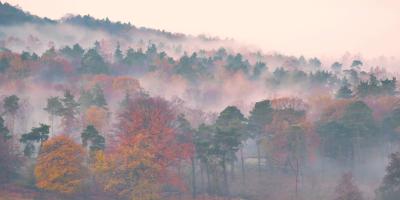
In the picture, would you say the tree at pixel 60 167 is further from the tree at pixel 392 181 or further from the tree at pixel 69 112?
the tree at pixel 392 181

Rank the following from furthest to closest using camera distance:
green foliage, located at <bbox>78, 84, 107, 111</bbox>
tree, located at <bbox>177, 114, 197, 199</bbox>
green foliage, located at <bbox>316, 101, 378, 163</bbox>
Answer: green foliage, located at <bbox>78, 84, 107, 111</bbox>
green foliage, located at <bbox>316, 101, 378, 163</bbox>
tree, located at <bbox>177, 114, 197, 199</bbox>

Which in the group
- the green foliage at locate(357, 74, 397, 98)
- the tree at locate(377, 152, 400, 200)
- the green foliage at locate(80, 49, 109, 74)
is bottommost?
the tree at locate(377, 152, 400, 200)

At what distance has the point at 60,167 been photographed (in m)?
64.4

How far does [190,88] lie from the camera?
151 meters

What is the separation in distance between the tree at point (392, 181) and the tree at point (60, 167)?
4185 centimetres

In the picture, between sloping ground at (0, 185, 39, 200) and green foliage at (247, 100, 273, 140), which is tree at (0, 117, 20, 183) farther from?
green foliage at (247, 100, 273, 140)

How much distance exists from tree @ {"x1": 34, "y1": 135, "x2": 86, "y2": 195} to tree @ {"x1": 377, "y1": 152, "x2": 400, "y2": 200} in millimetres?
41847

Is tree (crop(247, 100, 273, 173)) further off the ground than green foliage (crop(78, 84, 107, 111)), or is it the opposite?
green foliage (crop(78, 84, 107, 111))

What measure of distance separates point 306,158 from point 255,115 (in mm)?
12977

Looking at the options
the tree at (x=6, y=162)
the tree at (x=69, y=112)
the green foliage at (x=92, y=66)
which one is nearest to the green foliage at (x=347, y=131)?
the tree at (x=69, y=112)

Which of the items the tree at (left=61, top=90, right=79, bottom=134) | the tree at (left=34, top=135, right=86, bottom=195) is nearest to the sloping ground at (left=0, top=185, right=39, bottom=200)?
the tree at (left=34, top=135, right=86, bottom=195)

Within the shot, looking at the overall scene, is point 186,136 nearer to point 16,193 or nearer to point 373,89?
point 16,193

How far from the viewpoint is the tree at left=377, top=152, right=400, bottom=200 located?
2440 inches

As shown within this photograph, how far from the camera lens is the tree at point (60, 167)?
2499 inches
